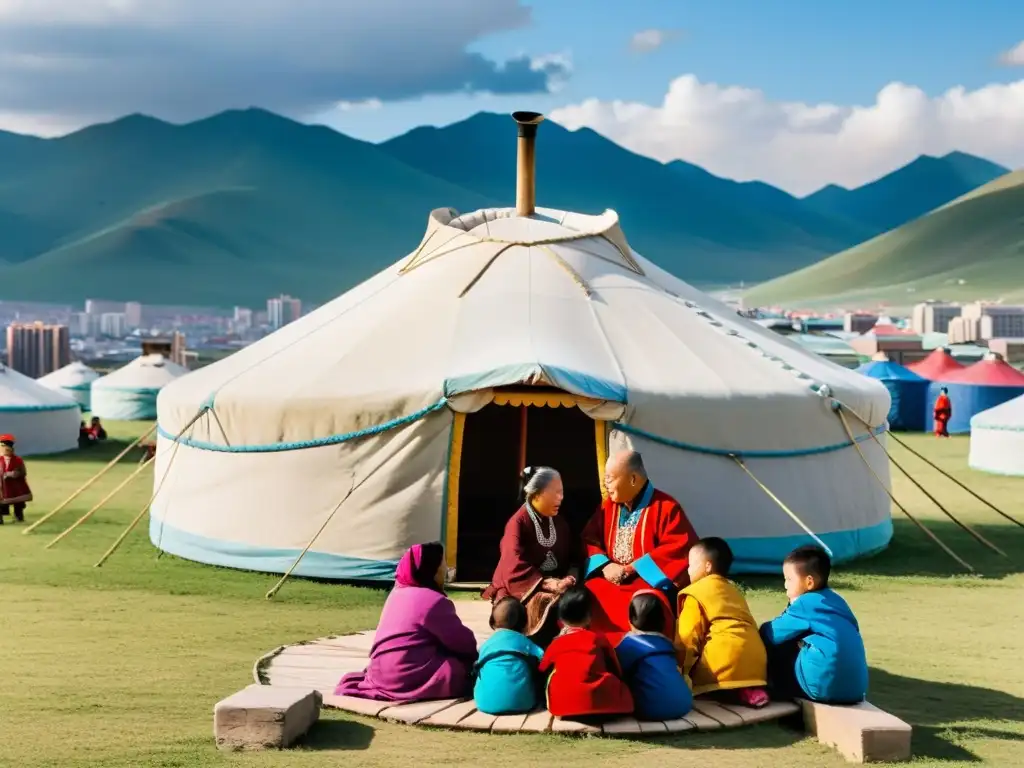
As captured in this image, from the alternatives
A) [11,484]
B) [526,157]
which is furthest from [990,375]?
[11,484]

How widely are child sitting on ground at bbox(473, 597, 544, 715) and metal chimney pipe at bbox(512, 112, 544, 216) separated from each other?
17.9 ft

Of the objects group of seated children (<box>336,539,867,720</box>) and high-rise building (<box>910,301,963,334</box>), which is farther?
high-rise building (<box>910,301,963,334</box>)

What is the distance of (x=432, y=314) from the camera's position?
9.23 metres

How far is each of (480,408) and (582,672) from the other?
3.88 meters

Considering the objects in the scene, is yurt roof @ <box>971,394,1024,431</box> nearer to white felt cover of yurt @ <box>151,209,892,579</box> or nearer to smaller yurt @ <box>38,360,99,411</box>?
white felt cover of yurt @ <box>151,209,892,579</box>

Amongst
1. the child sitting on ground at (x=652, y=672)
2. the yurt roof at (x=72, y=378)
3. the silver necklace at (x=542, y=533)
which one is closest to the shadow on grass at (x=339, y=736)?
the child sitting on ground at (x=652, y=672)

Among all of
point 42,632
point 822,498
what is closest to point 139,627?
point 42,632

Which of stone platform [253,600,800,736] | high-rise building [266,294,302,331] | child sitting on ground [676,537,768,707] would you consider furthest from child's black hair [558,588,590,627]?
high-rise building [266,294,302,331]

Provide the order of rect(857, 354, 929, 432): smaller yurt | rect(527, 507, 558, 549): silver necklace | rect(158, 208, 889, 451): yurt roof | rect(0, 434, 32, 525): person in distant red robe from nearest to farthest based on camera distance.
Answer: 1. rect(527, 507, 558, 549): silver necklace
2. rect(158, 208, 889, 451): yurt roof
3. rect(0, 434, 32, 525): person in distant red robe
4. rect(857, 354, 929, 432): smaller yurt

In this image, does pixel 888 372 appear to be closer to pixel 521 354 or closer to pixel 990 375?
pixel 990 375

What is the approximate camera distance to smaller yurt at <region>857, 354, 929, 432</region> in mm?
23812

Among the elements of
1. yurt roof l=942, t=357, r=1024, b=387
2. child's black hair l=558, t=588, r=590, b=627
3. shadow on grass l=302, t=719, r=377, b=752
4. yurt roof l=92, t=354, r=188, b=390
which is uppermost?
yurt roof l=942, t=357, r=1024, b=387

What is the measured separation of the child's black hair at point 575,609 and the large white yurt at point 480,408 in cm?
310

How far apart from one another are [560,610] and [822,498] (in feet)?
14.7
